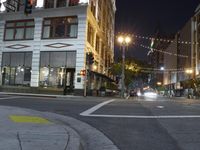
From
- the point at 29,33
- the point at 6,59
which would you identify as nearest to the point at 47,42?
the point at 29,33

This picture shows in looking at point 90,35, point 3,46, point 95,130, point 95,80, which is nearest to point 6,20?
point 3,46

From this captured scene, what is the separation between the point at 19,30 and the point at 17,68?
16.9 ft

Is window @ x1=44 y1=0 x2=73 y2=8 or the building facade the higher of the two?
window @ x1=44 y1=0 x2=73 y2=8

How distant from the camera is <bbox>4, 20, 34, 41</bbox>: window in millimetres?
40125

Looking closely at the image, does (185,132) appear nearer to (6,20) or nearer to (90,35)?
(90,35)

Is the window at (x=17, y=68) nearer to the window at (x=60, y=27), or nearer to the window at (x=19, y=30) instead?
the window at (x=19, y=30)

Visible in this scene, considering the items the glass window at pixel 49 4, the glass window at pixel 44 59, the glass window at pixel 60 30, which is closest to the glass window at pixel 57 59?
the glass window at pixel 44 59

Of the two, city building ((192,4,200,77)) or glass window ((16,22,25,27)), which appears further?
city building ((192,4,200,77))

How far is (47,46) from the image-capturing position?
1519 inches

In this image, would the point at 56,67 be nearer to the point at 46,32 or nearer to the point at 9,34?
the point at 46,32

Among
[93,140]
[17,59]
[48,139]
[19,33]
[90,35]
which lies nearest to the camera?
[48,139]

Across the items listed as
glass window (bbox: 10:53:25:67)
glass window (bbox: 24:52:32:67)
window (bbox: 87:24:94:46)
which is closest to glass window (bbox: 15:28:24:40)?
glass window (bbox: 10:53:25:67)

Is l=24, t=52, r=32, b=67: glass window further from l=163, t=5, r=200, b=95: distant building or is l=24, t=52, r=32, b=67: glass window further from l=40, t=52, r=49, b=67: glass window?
l=163, t=5, r=200, b=95: distant building

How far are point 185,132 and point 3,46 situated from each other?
121 feet
